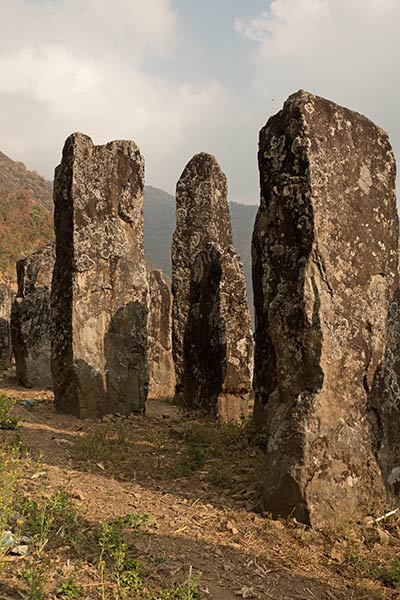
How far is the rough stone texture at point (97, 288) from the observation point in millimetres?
9812

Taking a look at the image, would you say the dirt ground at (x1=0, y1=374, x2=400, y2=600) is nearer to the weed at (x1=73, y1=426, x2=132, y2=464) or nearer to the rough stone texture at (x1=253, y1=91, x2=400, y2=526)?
the weed at (x1=73, y1=426, x2=132, y2=464)

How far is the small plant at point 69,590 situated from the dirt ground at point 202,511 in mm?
277

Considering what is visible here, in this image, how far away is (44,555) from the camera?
148 inches

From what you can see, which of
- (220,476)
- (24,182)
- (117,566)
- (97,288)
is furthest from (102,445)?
(24,182)

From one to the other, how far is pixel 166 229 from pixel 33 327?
115 meters

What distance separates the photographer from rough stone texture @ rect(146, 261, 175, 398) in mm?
15984

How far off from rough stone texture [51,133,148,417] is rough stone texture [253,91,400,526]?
4.72 m

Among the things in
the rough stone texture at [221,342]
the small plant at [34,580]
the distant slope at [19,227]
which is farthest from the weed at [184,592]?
the distant slope at [19,227]

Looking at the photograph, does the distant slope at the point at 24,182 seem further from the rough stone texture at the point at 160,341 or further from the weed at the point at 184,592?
the weed at the point at 184,592

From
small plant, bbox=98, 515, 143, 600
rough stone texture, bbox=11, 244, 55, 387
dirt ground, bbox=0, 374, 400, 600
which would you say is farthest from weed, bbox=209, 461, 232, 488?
rough stone texture, bbox=11, 244, 55, 387

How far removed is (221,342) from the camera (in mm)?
10000

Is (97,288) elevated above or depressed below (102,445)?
above

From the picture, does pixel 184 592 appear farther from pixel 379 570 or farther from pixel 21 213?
pixel 21 213

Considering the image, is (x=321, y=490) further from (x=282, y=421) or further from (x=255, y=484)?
(x=255, y=484)
